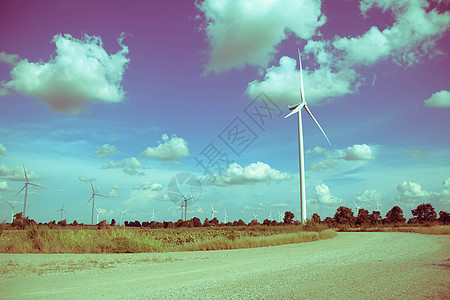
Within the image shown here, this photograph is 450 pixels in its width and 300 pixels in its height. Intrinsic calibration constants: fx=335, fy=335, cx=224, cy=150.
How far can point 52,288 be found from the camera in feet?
29.7

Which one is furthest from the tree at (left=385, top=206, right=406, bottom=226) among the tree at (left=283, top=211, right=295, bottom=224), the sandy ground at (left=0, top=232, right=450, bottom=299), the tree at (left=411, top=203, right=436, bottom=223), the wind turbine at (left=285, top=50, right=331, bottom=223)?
the sandy ground at (left=0, top=232, right=450, bottom=299)

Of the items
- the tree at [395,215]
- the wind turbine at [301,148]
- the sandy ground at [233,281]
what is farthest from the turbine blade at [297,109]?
the tree at [395,215]

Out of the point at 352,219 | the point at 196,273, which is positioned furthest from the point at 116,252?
the point at 352,219

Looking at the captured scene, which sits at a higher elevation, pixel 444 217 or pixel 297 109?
pixel 297 109

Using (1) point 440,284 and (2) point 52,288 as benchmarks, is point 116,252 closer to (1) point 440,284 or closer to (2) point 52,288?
(2) point 52,288

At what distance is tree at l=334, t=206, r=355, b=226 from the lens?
87.4m

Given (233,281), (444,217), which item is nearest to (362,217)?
(444,217)

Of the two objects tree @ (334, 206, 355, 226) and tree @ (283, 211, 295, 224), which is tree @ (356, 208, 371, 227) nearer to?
tree @ (334, 206, 355, 226)

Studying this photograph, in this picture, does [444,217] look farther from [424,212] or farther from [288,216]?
[288,216]

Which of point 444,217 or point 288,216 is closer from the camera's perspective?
point 444,217

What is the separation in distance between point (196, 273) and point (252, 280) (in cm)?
239

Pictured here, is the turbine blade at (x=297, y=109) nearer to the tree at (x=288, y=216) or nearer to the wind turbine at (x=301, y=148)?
the wind turbine at (x=301, y=148)

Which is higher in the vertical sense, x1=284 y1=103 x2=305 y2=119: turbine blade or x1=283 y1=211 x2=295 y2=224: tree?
x1=284 y1=103 x2=305 y2=119: turbine blade

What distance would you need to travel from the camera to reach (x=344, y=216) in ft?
297
